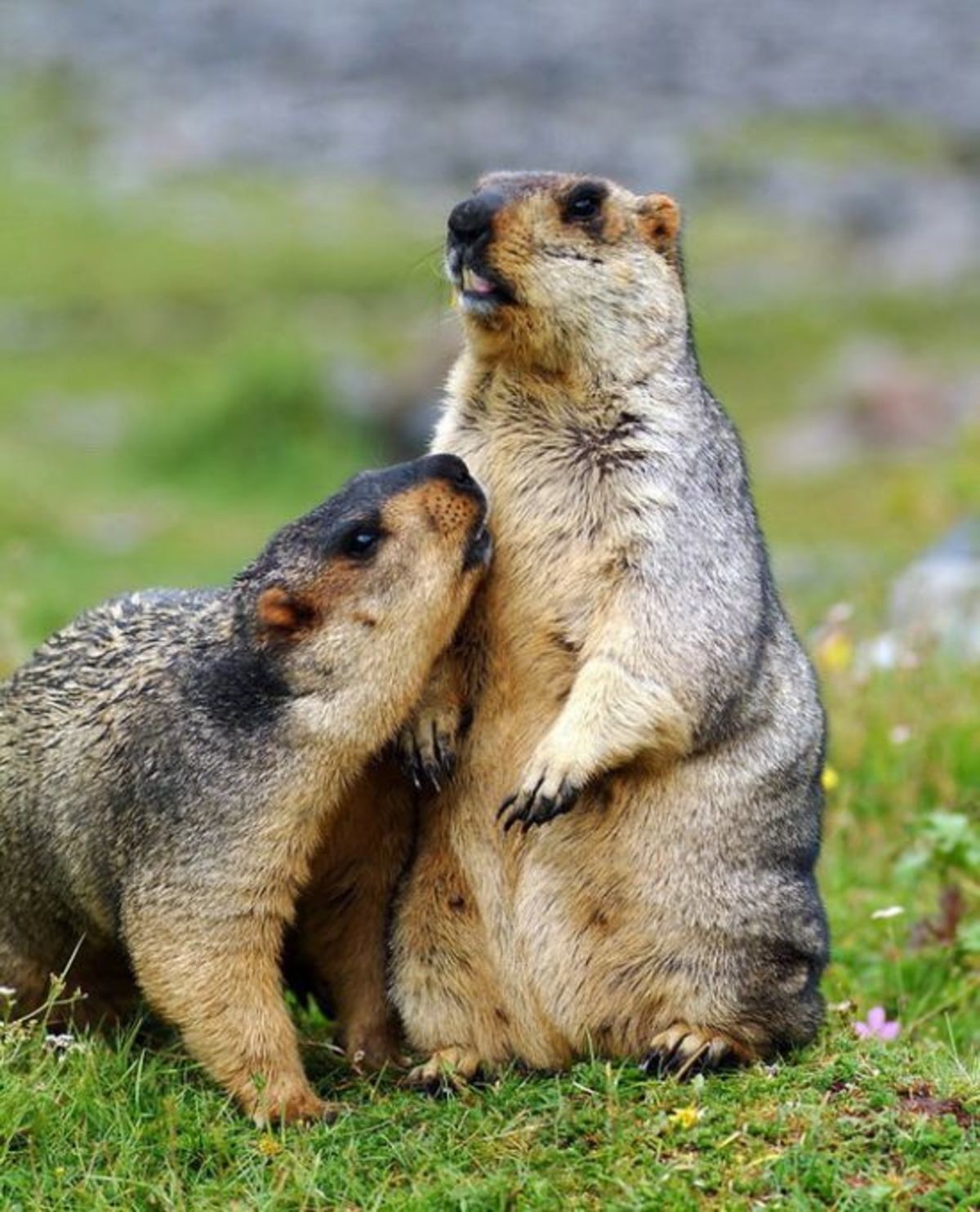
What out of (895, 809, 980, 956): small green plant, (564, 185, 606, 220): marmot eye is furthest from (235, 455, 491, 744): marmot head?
(895, 809, 980, 956): small green plant

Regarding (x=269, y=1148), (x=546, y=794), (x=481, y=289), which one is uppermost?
(x=481, y=289)

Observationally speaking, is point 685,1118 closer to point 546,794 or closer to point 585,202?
point 546,794

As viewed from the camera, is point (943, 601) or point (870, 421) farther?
point (870, 421)

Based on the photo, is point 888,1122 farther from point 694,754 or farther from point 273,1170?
point 273,1170

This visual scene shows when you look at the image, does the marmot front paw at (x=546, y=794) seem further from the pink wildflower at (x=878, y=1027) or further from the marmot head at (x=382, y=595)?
the pink wildflower at (x=878, y=1027)

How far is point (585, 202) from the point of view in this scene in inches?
251

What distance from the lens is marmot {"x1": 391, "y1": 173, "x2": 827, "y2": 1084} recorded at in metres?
5.94

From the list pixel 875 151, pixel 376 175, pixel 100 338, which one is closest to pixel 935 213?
pixel 875 151

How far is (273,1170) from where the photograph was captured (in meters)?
5.48

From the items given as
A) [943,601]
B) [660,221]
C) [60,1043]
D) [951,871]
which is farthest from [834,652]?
[60,1043]

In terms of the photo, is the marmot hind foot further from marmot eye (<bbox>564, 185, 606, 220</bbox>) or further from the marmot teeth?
marmot eye (<bbox>564, 185, 606, 220</bbox>)

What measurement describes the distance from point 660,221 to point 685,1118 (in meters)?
2.63

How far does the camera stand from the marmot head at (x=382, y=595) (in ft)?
19.7

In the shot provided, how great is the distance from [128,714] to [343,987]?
989 millimetres
